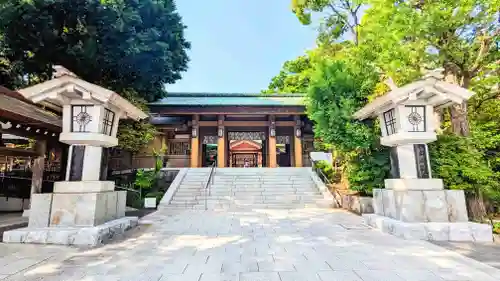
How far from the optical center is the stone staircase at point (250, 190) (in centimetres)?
923

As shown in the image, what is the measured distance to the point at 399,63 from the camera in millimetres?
6133

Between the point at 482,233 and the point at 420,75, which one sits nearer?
the point at 482,233

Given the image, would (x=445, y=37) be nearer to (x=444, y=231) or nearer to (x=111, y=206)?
(x=444, y=231)

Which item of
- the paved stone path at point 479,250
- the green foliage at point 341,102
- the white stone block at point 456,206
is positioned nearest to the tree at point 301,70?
the green foliage at point 341,102

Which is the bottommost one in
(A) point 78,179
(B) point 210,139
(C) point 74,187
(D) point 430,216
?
(D) point 430,216

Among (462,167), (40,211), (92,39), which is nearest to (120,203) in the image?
(40,211)

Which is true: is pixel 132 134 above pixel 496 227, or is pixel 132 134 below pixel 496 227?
above

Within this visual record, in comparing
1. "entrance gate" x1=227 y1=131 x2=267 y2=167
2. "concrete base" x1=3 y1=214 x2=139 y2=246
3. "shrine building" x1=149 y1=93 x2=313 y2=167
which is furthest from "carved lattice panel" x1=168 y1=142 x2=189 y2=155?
"concrete base" x1=3 y1=214 x2=139 y2=246

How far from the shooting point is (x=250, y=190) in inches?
414

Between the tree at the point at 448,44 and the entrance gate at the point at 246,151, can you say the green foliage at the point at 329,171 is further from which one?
the entrance gate at the point at 246,151

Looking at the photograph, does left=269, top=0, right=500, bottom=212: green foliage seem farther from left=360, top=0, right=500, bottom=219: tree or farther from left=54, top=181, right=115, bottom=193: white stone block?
Result: left=54, top=181, right=115, bottom=193: white stone block

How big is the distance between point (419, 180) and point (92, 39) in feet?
32.4

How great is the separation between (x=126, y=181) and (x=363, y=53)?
10.9 metres

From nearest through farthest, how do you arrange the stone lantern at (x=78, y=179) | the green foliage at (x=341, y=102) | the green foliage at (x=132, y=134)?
the stone lantern at (x=78, y=179), the green foliage at (x=341, y=102), the green foliage at (x=132, y=134)
